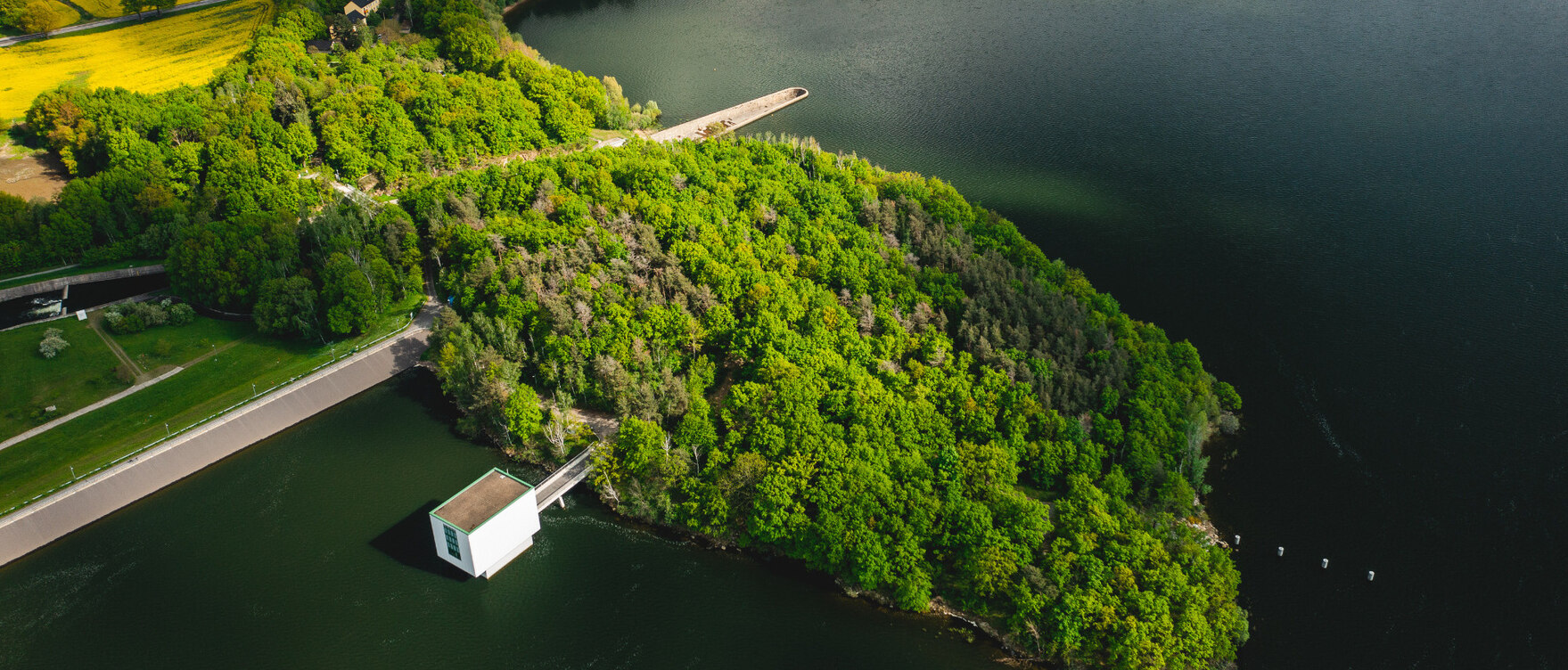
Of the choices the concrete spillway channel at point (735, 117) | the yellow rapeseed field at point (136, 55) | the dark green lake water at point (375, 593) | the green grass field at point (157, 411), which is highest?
the yellow rapeseed field at point (136, 55)

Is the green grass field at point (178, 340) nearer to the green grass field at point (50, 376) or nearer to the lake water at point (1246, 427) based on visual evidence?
the green grass field at point (50, 376)

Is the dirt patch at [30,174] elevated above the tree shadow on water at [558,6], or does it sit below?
below

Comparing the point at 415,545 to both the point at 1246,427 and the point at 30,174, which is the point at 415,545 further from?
the point at 30,174

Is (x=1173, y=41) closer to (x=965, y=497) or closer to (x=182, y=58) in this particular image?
(x=965, y=497)

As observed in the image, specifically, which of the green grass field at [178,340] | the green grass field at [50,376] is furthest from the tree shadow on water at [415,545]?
the green grass field at [50,376]

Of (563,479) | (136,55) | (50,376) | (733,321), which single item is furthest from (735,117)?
(136,55)

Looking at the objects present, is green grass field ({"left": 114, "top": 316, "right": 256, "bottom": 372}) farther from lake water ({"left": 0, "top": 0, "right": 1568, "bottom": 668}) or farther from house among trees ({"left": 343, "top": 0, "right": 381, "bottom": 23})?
house among trees ({"left": 343, "top": 0, "right": 381, "bottom": 23})
